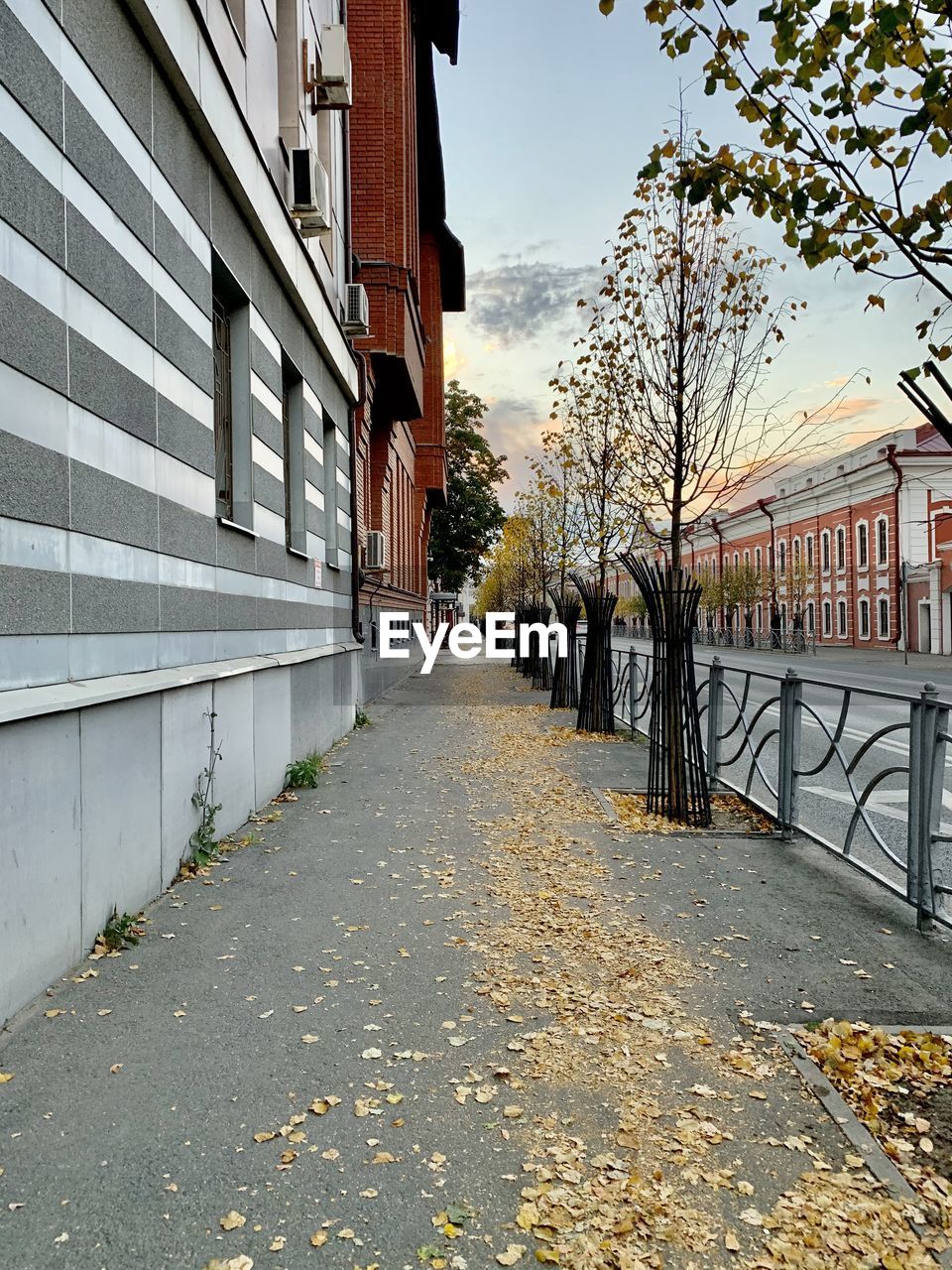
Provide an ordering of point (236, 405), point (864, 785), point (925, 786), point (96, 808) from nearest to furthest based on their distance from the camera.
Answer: point (96, 808), point (925, 786), point (864, 785), point (236, 405)

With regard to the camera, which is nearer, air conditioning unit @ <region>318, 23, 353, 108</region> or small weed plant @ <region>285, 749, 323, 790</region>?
small weed plant @ <region>285, 749, 323, 790</region>

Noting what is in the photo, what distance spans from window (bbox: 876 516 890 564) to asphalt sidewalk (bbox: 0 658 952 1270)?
49418mm

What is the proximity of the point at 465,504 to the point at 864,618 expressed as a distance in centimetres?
2429

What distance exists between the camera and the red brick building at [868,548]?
46.3m

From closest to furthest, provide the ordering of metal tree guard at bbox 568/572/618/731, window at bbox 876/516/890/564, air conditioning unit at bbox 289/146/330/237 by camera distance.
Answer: air conditioning unit at bbox 289/146/330/237, metal tree guard at bbox 568/572/618/731, window at bbox 876/516/890/564

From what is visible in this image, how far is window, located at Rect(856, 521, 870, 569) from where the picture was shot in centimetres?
5316

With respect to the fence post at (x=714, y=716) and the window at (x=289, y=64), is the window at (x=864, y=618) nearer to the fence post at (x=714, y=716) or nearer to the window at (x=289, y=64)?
the fence post at (x=714, y=716)

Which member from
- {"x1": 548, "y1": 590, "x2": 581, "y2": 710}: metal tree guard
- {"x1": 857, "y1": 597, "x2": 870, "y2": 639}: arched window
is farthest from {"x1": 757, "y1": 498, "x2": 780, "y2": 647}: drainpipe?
{"x1": 548, "y1": 590, "x2": 581, "y2": 710}: metal tree guard

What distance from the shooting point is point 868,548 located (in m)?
53.0

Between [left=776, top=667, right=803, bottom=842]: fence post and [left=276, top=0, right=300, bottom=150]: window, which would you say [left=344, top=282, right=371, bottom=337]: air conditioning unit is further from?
[left=776, top=667, right=803, bottom=842]: fence post

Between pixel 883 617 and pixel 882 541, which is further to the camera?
pixel 883 617

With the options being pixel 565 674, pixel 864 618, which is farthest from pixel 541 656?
pixel 864 618

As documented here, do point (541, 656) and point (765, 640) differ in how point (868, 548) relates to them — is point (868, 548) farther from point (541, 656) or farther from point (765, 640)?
point (541, 656)

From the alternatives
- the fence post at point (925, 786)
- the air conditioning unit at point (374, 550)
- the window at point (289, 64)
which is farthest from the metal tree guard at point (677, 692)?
the air conditioning unit at point (374, 550)
